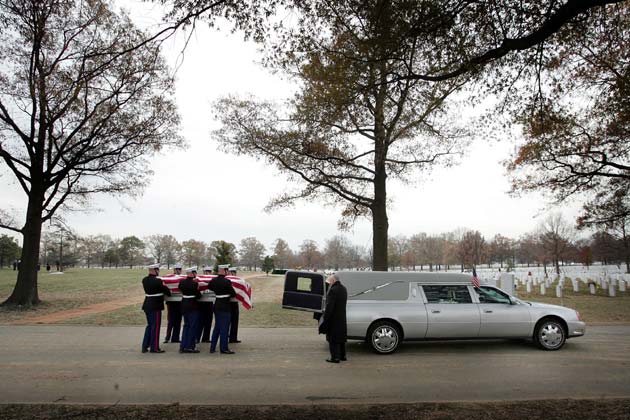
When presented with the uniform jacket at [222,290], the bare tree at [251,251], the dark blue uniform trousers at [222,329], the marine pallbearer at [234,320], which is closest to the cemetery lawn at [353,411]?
the dark blue uniform trousers at [222,329]

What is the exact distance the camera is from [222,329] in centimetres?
987

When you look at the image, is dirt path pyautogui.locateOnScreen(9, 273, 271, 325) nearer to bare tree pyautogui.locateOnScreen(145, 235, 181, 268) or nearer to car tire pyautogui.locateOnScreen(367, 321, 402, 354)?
car tire pyautogui.locateOnScreen(367, 321, 402, 354)

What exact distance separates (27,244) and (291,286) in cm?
1520

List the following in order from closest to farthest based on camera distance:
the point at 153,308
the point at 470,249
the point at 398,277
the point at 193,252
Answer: the point at 153,308 < the point at 398,277 < the point at 470,249 < the point at 193,252

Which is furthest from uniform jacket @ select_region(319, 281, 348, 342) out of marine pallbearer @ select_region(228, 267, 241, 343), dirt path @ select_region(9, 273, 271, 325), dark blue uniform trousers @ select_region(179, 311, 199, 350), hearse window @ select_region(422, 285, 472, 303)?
dirt path @ select_region(9, 273, 271, 325)

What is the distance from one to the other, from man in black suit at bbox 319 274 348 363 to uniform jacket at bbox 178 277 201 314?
10.5 feet

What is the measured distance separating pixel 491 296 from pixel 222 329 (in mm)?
6252

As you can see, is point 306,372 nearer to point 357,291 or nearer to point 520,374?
point 357,291

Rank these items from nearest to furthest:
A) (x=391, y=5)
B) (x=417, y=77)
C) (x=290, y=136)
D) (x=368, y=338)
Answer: (x=391, y=5) < (x=417, y=77) < (x=368, y=338) < (x=290, y=136)

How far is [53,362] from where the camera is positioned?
28.6ft

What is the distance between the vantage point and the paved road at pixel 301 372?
21.3 feet

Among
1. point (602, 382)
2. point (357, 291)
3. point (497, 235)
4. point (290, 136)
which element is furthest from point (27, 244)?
point (497, 235)

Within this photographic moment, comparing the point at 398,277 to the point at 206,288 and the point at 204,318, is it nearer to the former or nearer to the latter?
the point at 206,288

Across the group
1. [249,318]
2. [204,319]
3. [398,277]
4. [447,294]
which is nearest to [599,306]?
[447,294]
